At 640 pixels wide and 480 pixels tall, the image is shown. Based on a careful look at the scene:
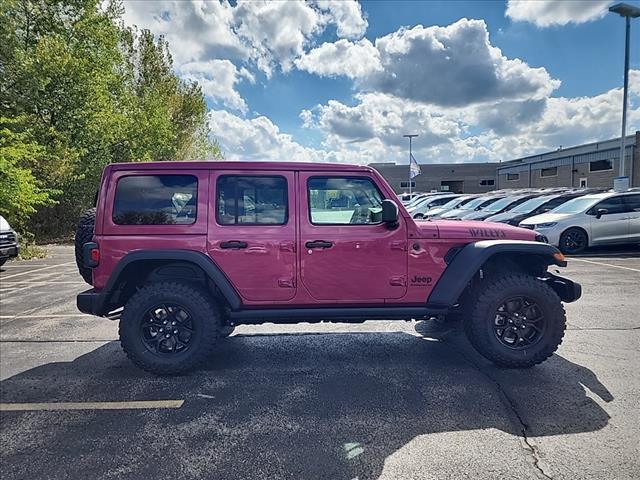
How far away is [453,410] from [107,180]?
3.64 metres

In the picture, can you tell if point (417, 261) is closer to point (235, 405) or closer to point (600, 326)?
point (235, 405)

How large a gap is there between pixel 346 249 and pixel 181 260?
156 cm

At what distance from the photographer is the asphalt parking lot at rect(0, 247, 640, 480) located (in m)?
2.33

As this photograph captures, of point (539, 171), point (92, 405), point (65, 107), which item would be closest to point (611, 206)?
point (92, 405)

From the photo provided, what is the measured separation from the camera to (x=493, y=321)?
360 centimetres

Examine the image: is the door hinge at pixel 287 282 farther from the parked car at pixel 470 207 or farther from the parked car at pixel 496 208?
the parked car at pixel 470 207

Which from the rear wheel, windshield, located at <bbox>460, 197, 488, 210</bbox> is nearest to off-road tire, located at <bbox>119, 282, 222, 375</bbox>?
the rear wheel

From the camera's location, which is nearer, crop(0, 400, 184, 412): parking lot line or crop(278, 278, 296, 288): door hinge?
crop(0, 400, 184, 412): parking lot line

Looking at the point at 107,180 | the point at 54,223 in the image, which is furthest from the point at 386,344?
the point at 54,223

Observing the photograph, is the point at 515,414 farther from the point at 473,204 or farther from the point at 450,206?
the point at 450,206

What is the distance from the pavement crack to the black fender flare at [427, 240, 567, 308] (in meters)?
0.69

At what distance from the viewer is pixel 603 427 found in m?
2.65

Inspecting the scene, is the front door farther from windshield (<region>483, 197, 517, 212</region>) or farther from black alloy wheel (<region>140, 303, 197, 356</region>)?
windshield (<region>483, 197, 517, 212</region>)

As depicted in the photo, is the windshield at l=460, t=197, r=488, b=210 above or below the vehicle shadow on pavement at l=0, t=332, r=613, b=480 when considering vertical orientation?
above
